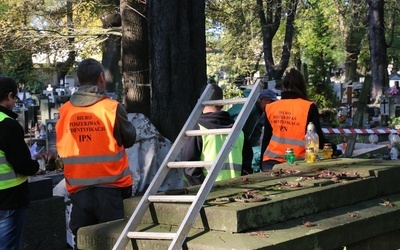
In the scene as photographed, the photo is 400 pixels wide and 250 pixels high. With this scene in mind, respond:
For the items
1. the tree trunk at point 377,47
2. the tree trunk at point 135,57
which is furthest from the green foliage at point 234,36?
the tree trunk at point 135,57

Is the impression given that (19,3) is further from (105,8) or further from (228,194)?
(228,194)

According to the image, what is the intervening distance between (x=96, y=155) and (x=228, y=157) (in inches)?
59.6

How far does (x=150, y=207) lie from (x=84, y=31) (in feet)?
37.8

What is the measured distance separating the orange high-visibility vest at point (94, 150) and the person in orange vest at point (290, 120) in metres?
1.62

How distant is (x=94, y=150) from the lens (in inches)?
206

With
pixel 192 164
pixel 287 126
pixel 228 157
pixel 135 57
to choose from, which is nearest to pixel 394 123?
pixel 135 57

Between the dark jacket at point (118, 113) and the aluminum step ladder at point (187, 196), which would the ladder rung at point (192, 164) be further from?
the dark jacket at point (118, 113)

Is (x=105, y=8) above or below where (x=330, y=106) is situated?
above

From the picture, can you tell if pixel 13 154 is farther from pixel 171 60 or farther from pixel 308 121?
pixel 171 60

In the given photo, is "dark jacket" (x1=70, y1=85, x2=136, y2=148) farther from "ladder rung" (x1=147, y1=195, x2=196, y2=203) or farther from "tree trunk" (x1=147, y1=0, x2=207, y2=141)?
"tree trunk" (x1=147, y1=0, x2=207, y2=141)

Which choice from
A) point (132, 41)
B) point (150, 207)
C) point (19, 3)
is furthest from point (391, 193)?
point (19, 3)

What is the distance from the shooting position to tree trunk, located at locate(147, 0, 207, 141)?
29.5ft

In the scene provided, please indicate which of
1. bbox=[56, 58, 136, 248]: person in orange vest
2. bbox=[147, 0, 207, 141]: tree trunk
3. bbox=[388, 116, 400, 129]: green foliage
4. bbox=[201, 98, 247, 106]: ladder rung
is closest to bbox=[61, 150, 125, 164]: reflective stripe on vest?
bbox=[56, 58, 136, 248]: person in orange vest

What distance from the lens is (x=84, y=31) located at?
15539mm
